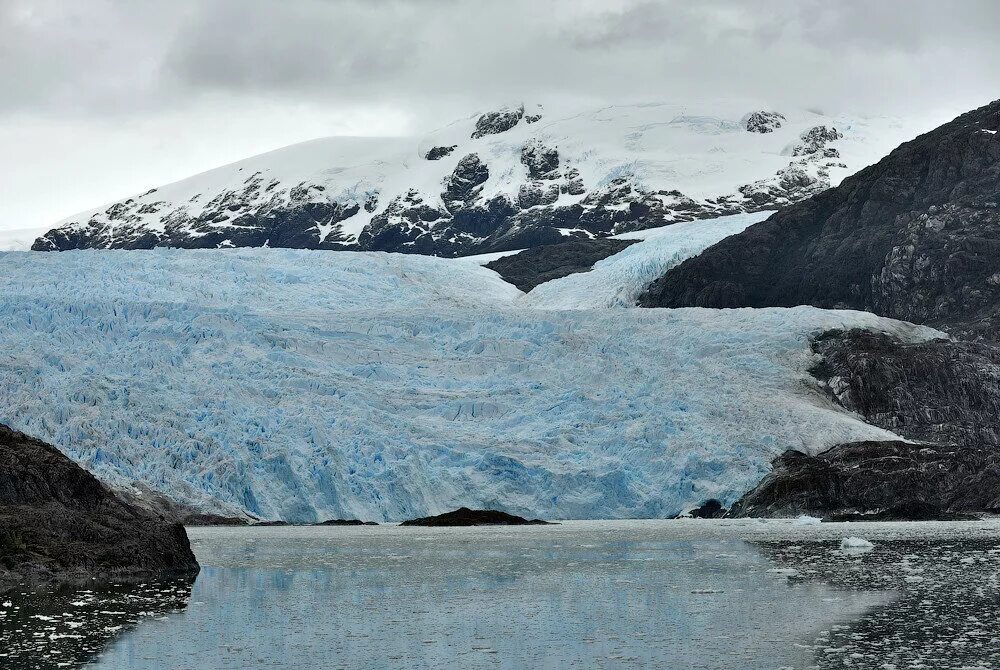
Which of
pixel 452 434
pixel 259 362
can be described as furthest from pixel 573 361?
pixel 259 362

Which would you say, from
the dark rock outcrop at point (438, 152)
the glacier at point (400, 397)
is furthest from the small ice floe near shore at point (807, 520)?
the dark rock outcrop at point (438, 152)

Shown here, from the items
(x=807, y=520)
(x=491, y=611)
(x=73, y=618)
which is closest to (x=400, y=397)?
(x=807, y=520)

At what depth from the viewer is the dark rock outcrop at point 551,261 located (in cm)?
7288

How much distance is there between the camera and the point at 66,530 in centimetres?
1991

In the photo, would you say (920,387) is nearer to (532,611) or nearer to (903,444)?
(903,444)

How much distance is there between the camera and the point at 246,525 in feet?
116

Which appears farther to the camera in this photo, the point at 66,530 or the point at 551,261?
the point at 551,261

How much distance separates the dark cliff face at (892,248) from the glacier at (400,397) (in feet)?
27.7

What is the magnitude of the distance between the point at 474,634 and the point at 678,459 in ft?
77.2

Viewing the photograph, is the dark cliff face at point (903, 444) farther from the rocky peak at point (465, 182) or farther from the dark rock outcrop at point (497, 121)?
the dark rock outcrop at point (497, 121)

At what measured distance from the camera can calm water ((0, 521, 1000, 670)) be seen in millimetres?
13555

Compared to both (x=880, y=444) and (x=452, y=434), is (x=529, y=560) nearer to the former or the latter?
(x=452, y=434)

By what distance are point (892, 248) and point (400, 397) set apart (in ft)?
89.7

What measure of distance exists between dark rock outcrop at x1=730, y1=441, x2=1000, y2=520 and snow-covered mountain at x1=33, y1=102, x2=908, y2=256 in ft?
210
